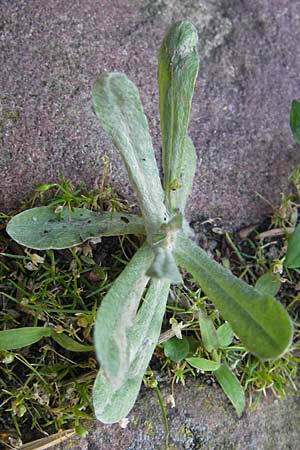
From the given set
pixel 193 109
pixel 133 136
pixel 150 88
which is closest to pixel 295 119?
pixel 193 109

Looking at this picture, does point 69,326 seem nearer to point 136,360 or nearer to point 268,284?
point 136,360

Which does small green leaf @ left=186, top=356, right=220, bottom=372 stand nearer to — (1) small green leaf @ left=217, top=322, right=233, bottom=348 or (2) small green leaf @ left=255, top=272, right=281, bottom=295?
(1) small green leaf @ left=217, top=322, right=233, bottom=348

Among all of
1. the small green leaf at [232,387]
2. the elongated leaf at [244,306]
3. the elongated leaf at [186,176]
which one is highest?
the elongated leaf at [186,176]

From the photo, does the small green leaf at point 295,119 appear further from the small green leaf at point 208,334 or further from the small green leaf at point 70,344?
the small green leaf at point 70,344

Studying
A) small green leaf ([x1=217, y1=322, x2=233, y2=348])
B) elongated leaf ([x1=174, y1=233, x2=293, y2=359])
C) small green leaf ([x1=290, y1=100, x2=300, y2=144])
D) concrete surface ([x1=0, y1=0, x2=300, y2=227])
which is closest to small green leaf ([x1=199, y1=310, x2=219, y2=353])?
small green leaf ([x1=217, y1=322, x2=233, y2=348])

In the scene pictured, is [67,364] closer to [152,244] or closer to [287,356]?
[152,244]

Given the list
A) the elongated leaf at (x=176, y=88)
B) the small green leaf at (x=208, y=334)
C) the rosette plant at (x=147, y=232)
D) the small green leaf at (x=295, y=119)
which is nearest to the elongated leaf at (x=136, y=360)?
the rosette plant at (x=147, y=232)
